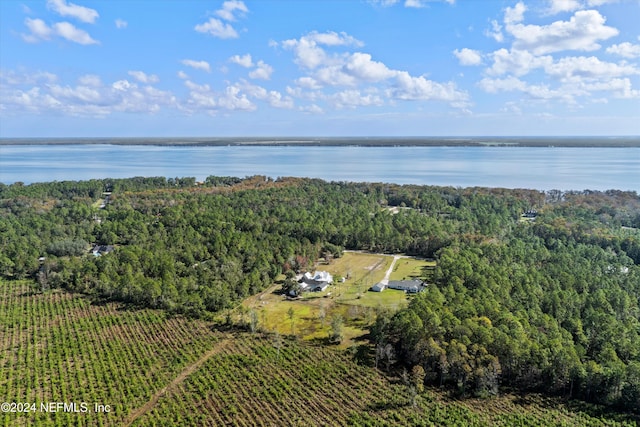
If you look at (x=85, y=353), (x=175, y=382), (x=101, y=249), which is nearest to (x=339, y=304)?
(x=175, y=382)

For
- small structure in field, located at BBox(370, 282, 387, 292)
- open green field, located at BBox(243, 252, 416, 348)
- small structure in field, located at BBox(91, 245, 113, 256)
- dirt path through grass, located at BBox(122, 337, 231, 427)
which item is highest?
small structure in field, located at BBox(91, 245, 113, 256)

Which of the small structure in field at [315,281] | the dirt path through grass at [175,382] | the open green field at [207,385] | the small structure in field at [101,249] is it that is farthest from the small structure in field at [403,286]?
the small structure in field at [101,249]

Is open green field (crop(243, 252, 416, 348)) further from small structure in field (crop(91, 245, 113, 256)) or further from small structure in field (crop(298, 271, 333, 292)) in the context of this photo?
small structure in field (crop(91, 245, 113, 256))

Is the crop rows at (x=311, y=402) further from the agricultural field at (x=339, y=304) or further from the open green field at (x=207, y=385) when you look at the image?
the agricultural field at (x=339, y=304)

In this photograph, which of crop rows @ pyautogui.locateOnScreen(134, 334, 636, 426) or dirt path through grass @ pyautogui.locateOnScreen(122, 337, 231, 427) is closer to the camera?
crop rows @ pyautogui.locateOnScreen(134, 334, 636, 426)

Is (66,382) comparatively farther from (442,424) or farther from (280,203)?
(280,203)

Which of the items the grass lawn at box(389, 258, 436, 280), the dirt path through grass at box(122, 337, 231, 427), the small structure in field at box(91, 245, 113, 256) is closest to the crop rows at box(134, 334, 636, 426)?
the dirt path through grass at box(122, 337, 231, 427)
